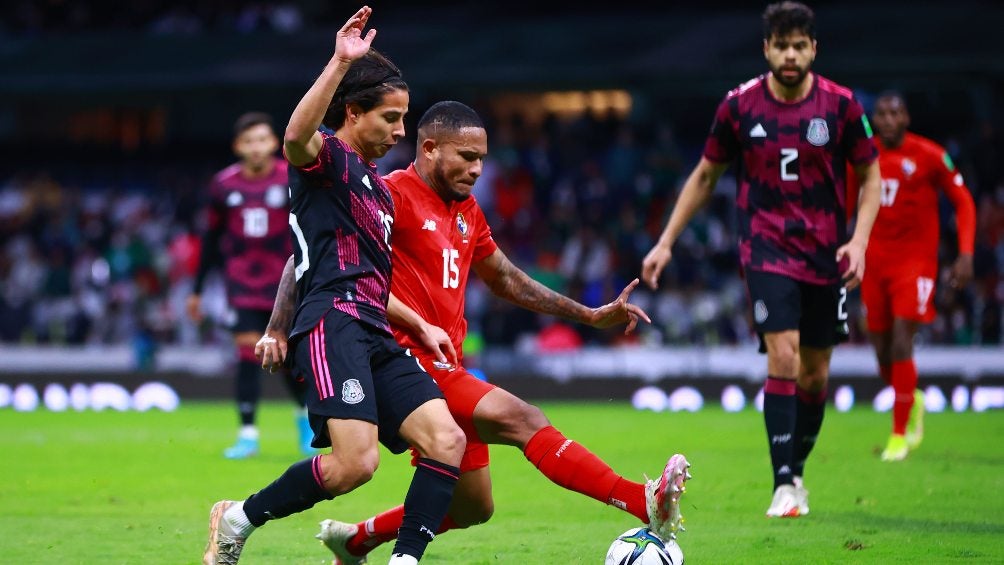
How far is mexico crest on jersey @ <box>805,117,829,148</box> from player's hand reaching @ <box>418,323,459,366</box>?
265 cm

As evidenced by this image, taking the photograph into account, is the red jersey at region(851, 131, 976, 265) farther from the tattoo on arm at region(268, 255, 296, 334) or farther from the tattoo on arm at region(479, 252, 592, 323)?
the tattoo on arm at region(268, 255, 296, 334)

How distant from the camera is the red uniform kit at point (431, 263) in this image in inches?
230

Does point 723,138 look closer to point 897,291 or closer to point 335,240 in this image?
point 335,240

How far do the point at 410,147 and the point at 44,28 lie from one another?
8.55 meters

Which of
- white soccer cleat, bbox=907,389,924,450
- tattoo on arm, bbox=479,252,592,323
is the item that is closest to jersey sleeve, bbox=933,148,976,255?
white soccer cleat, bbox=907,389,924,450

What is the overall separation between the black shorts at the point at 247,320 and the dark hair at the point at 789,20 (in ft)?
17.2

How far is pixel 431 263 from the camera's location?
5969 millimetres

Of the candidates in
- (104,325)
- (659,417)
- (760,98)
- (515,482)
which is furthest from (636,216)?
(760,98)

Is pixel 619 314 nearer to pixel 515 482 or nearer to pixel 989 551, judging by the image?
pixel 989 551

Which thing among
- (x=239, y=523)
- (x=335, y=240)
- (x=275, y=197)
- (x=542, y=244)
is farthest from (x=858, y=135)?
(x=542, y=244)

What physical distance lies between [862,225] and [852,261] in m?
0.33

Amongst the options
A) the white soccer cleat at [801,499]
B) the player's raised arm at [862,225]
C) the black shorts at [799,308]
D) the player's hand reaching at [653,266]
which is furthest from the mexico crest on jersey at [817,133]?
the white soccer cleat at [801,499]

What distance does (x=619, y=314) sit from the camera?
6.04 m

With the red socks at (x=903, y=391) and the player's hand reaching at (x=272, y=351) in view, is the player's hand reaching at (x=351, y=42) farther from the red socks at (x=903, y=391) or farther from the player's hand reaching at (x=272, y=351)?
the red socks at (x=903, y=391)
